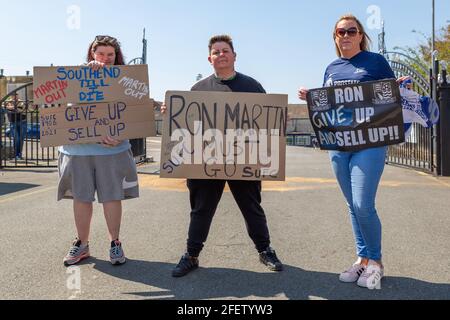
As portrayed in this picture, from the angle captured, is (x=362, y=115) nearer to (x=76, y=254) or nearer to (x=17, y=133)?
(x=76, y=254)

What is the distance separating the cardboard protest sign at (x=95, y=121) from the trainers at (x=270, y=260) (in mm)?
1385

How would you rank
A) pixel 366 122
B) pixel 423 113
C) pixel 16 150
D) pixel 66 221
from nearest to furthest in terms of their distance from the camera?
pixel 366 122 < pixel 423 113 < pixel 66 221 < pixel 16 150

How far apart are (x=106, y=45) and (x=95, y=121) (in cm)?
65

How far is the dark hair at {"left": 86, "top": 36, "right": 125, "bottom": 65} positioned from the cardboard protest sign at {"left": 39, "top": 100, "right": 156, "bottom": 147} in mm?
415


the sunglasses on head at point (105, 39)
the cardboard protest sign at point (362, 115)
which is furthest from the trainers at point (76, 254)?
the cardboard protest sign at point (362, 115)

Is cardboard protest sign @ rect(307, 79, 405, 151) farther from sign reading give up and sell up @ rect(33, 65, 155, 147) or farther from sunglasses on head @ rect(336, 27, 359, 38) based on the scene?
sign reading give up and sell up @ rect(33, 65, 155, 147)

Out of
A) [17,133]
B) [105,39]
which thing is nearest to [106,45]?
[105,39]

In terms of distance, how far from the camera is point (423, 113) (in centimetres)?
347

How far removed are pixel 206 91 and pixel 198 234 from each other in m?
1.15

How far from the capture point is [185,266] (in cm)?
351

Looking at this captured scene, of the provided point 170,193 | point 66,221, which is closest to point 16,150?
point 170,193

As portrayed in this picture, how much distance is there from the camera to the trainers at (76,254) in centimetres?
375

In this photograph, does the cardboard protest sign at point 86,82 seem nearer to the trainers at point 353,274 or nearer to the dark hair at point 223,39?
the dark hair at point 223,39
